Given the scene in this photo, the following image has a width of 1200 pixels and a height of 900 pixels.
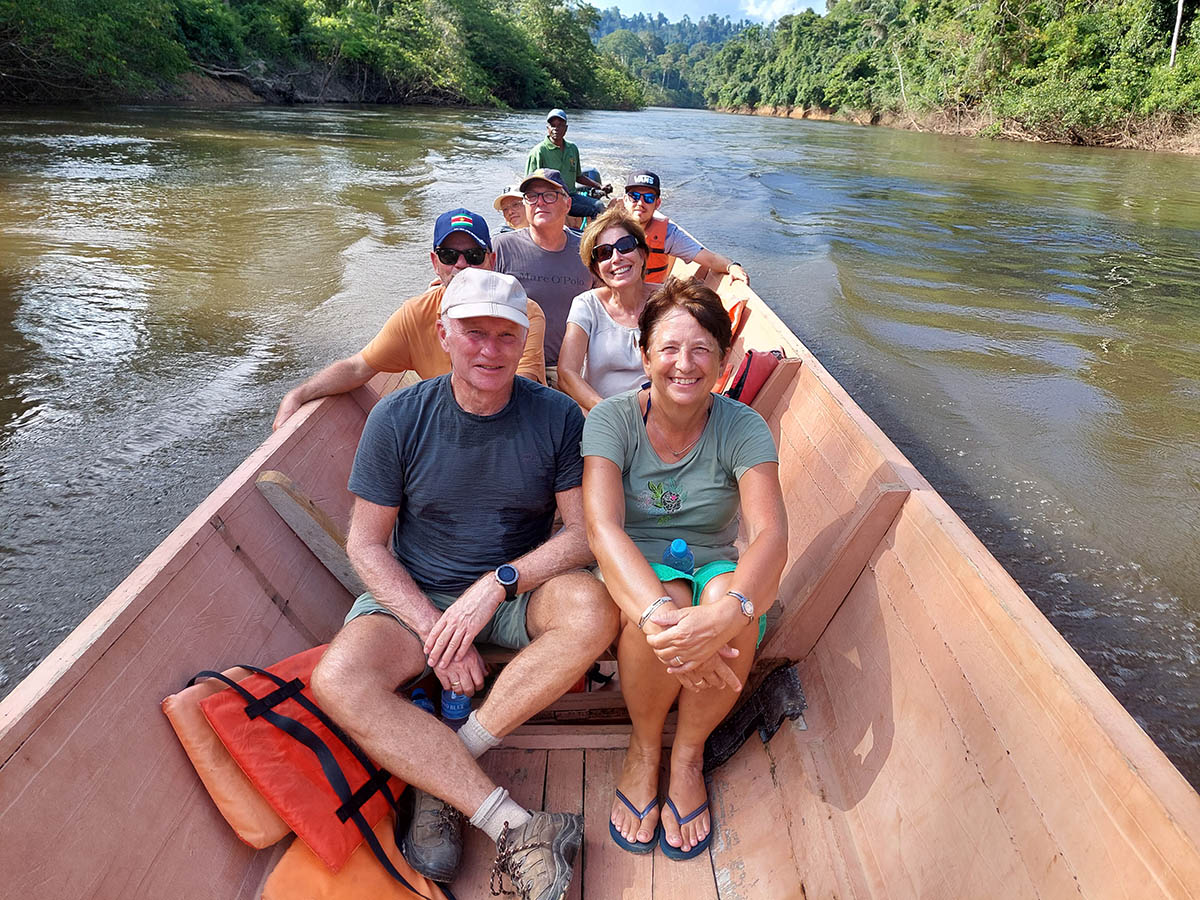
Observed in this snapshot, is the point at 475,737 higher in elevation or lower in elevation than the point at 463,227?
lower

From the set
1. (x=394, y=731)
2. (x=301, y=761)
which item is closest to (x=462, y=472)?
(x=394, y=731)

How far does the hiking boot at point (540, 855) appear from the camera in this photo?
4.93 ft

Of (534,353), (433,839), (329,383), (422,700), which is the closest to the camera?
(433,839)

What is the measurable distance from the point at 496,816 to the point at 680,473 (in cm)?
88

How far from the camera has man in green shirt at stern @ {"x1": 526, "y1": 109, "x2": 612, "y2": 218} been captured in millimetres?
5801

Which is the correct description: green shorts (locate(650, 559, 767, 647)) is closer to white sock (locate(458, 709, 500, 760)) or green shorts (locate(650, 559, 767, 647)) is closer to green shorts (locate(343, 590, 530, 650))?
green shorts (locate(343, 590, 530, 650))

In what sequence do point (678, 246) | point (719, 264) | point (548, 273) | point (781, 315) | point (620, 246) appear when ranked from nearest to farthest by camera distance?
point (620, 246) < point (548, 273) < point (719, 264) < point (678, 246) < point (781, 315)

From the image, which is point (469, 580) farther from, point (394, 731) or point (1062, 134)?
point (1062, 134)

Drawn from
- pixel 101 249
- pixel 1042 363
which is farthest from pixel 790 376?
pixel 101 249

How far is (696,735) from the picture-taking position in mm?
1767

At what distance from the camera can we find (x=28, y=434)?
13.0 ft

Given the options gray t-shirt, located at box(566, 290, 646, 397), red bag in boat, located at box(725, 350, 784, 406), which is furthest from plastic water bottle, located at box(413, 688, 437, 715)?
red bag in boat, located at box(725, 350, 784, 406)

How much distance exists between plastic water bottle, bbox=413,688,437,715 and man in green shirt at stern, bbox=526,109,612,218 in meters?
4.60

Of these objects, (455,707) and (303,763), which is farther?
(455,707)
